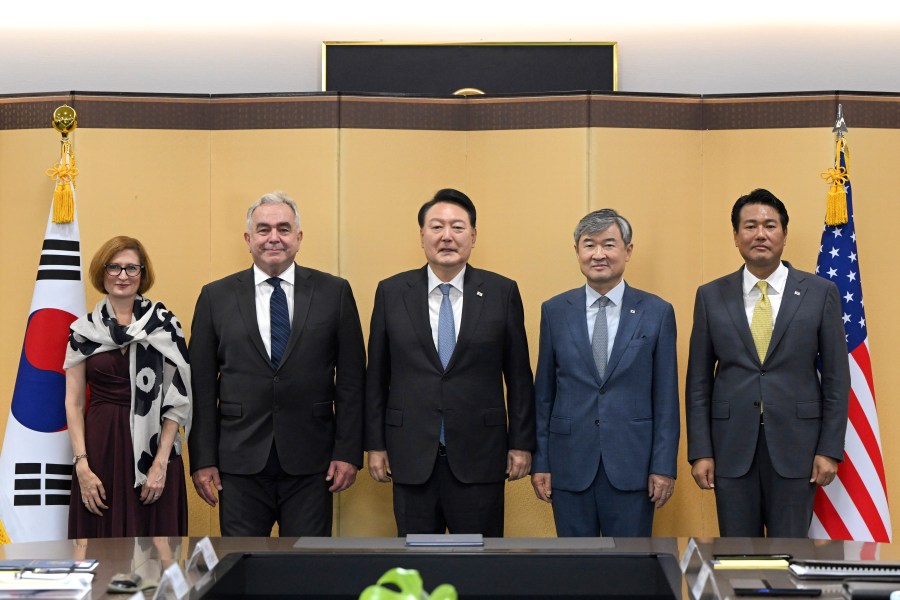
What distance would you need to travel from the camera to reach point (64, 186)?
445 centimetres

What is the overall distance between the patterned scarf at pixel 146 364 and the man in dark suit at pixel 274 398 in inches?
2.7

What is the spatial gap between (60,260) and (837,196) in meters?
3.18

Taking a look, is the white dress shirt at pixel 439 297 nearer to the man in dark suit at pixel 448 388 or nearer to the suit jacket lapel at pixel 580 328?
the man in dark suit at pixel 448 388

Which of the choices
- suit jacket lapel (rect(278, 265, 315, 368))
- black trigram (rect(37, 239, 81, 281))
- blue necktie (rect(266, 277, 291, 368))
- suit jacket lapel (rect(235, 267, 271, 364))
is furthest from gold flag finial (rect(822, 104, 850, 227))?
black trigram (rect(37, 239, 81, 281))

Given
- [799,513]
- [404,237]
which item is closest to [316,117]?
[404,237]

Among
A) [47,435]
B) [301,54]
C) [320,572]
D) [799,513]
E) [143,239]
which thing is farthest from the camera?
[301,54]

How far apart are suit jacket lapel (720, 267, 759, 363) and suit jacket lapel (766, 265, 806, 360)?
0.07 m

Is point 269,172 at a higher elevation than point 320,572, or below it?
higher

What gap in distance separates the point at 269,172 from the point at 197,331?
99cm

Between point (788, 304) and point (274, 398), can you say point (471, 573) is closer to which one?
point (274, 398)

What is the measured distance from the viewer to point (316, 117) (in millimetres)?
4812

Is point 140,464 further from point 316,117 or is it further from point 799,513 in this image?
point 799,513

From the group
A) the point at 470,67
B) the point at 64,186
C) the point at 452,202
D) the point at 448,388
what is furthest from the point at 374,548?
the point at 470,67

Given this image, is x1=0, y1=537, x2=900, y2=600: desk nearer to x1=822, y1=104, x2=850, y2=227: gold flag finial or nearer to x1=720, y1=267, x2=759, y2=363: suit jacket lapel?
x1=720, y1=267, x2=759, y2=363: suit jacket lapel
